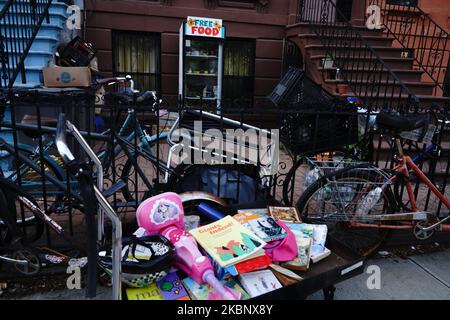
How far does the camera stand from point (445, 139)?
6.32 m

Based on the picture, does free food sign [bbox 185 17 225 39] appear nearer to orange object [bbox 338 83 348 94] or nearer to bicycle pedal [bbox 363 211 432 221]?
orange object [bbox 338 83 348 94]

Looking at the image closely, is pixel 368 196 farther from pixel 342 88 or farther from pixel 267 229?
pixel 342 88

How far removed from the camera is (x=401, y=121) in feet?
10.2

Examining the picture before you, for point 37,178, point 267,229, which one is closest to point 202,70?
A: point 37,178

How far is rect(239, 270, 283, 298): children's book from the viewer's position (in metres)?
2.11

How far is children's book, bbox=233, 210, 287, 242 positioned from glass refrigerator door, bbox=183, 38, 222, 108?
615 centimetres

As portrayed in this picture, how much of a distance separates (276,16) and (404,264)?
24.6ft

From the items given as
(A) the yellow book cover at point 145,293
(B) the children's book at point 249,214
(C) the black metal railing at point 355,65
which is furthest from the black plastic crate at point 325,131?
(A) the yellow book cover at point 145,293

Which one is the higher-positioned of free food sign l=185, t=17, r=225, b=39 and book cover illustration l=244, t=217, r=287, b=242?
free food sign l=185, t=17, r=225, b=39

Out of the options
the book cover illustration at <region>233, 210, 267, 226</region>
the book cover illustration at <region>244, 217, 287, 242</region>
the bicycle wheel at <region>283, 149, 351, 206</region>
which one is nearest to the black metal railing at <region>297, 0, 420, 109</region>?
the bicycle wheel at <region>283, 149, 351, 206</region>

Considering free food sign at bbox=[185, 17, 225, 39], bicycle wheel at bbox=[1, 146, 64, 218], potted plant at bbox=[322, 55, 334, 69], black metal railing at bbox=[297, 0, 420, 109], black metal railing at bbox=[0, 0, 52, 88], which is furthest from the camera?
free food sign at bbox=[185, 17, 225, 39]

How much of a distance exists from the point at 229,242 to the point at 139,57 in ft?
25.2

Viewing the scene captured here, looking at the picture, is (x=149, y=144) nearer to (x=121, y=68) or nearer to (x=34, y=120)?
(x=34, y=120)

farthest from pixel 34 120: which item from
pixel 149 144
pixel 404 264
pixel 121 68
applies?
pixel 121 68
